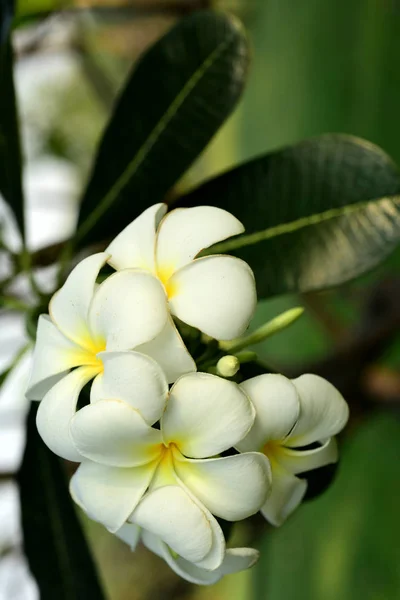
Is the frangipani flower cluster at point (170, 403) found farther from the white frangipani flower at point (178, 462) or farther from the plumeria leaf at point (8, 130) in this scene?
the plumeria leaf at point (8, 130)

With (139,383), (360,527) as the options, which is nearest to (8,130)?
(139,383)

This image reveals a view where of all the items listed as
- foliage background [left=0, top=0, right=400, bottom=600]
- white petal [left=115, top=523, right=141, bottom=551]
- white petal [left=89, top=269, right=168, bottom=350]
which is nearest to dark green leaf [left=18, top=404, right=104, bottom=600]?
white petal [left=115, top=523, right=141, bottom=551]

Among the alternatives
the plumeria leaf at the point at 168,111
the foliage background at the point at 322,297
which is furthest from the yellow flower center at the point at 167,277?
the foliage background at the point at 322,297

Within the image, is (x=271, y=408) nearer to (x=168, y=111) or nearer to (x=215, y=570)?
(x=215, y=570)

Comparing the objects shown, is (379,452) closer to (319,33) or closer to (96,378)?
(319,33)

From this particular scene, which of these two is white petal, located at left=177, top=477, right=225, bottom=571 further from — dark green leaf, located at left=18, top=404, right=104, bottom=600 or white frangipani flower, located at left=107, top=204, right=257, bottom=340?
dark green leaf, located at left=18, top=404, right=104, bottom=600
